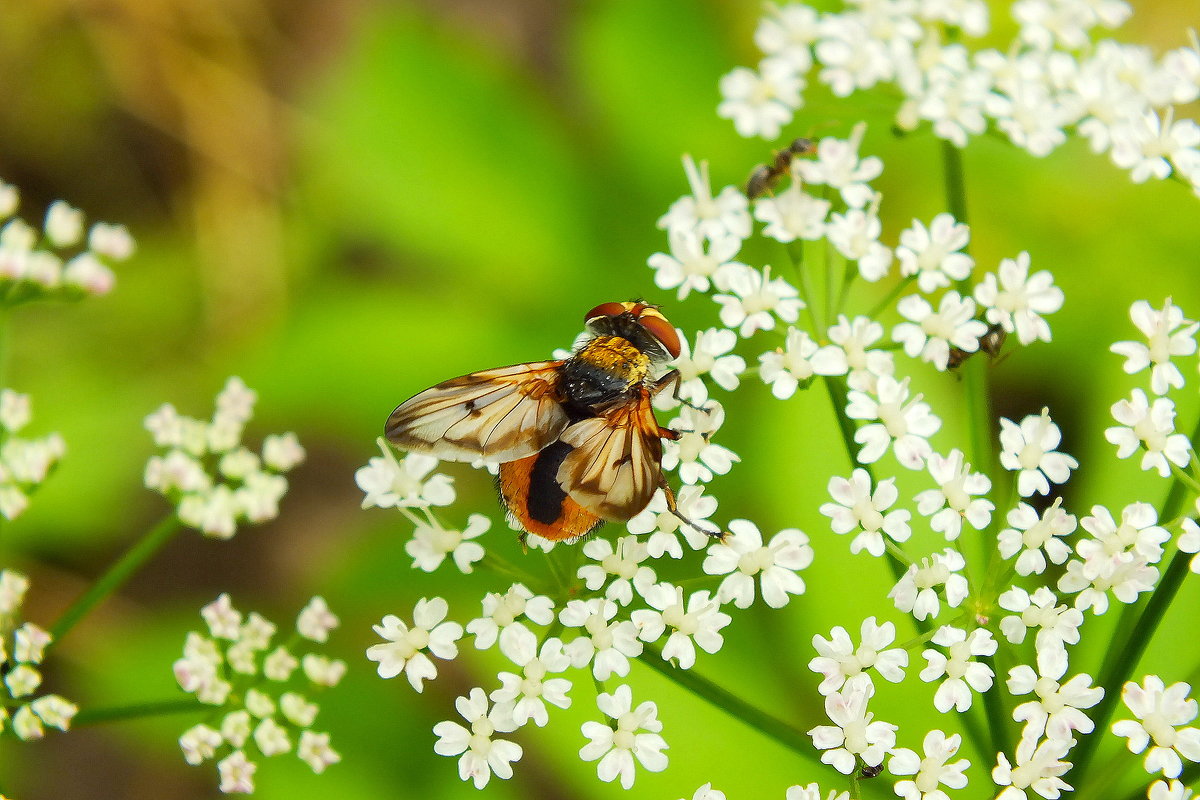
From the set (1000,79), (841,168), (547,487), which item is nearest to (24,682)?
(547,487)

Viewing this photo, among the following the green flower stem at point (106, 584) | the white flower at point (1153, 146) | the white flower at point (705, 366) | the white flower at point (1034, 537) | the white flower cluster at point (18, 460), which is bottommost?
the green flower stem at point (106, 584)

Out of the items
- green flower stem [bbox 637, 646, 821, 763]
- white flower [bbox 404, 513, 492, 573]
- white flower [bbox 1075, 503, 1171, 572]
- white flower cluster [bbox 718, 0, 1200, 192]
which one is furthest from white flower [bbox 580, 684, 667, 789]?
white flower cluster [bbox 718, 0, 1200, 192]

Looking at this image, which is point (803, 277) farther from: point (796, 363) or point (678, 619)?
point (678, 619)

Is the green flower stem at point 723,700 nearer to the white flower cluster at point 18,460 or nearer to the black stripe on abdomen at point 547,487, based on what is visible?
the black stripe on abdomen at point 547,487

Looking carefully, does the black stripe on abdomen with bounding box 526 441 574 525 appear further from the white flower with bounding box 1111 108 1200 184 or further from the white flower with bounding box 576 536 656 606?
the white flower with bounding box 1111 108 1200 184

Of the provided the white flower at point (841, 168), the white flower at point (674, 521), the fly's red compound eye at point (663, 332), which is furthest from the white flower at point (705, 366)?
the white flower at point (841, 168)

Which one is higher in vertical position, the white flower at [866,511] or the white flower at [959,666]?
the white flower at [866,511]
